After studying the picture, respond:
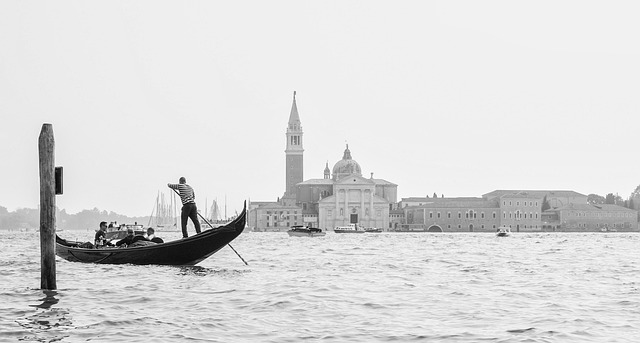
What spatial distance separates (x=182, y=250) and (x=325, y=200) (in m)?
85.9

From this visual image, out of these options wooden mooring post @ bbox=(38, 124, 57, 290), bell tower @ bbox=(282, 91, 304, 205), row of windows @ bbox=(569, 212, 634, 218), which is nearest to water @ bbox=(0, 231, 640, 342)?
wooden mooring post @ bbox=(38, 124, 57, 290)

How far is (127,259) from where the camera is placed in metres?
16.6

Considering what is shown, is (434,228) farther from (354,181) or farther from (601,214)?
(601,214)

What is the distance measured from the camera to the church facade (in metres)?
102

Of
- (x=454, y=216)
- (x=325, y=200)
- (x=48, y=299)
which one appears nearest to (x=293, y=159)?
(x=325, y=200)

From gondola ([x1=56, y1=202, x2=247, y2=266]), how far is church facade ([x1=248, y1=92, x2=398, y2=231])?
85.0 meters

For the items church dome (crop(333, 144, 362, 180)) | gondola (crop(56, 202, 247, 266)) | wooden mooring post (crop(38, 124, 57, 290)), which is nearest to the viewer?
wooden mooring post (crop(38, 124, 57, 290))

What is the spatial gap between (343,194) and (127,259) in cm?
8554

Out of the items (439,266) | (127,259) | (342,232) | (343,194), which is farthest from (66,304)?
(343,194)

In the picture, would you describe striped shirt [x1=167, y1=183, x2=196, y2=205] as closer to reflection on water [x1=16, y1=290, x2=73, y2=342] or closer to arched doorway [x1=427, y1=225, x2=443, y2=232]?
reflection on water [x1=16, y1=290, x2=73, y2=342]

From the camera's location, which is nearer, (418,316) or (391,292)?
(418,316)

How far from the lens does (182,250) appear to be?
16.1m

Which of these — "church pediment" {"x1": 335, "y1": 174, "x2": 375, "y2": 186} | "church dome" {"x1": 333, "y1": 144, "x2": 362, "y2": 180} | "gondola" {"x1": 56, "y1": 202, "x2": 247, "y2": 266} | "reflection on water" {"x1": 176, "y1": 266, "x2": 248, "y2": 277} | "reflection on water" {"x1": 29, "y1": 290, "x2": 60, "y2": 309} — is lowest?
"reflection on water" {"x1": 29, "y1": 290, "x2": 60, "y2": 309}

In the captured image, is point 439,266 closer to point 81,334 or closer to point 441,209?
point 81,334
